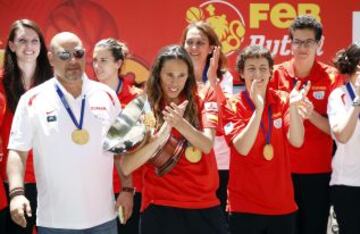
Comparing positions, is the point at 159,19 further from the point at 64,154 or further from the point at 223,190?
the point at 64,154

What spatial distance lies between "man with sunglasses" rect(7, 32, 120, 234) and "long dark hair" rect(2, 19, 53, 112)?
2.75 feet

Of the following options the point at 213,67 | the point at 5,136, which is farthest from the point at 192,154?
the point at 5,136

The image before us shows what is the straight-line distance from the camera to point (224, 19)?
5738 mm

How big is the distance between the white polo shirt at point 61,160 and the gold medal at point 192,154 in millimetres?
456

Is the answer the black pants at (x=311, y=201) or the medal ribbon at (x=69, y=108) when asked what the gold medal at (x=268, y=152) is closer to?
the black pants at (x=311, y=201)

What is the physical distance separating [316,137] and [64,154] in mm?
1888

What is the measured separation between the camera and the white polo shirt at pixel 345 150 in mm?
3945

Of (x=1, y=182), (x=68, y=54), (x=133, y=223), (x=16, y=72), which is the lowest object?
(x=133, y=223)

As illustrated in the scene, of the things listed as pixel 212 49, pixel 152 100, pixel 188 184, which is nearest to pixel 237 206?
pixel 188 184

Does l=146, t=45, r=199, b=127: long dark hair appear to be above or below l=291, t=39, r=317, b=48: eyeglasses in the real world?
below

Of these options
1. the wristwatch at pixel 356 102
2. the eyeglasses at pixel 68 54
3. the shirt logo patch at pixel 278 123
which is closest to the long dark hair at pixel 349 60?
the wristwatch at pixel 356 102

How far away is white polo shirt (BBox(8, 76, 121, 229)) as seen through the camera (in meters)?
3.15

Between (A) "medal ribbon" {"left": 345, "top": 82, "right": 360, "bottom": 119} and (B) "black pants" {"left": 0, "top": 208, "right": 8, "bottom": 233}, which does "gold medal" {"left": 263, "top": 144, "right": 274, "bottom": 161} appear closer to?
(A) "medal ribbon" {"left": 345, "top": 82, "right": 360, "bottom": 119}

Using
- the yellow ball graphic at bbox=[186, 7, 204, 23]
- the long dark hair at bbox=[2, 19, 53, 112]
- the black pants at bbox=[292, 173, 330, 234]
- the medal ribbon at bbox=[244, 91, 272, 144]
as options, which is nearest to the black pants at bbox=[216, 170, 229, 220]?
the black pants at bbox=[292, 173, 330, 234]
